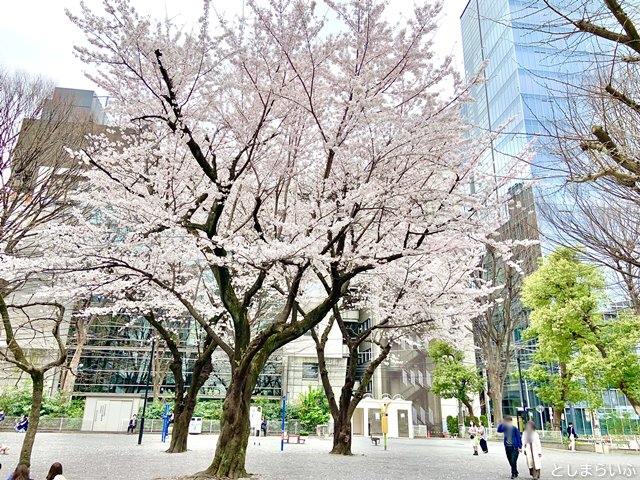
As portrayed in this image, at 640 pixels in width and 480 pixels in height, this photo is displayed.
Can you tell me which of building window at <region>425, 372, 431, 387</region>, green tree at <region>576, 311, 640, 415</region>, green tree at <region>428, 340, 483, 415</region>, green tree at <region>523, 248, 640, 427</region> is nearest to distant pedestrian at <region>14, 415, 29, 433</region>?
green tree at <region>428, 340, 483, 415</region>

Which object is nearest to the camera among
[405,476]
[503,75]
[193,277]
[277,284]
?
[405,476]

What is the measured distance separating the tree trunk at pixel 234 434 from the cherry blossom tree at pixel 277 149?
0.02 m

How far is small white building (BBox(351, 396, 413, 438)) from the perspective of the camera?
91.1 ft

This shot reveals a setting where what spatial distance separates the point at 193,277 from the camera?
560 inches

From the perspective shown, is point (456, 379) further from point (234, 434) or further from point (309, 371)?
point (234, 434)

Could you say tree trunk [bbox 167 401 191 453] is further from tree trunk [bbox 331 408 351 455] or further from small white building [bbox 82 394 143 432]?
small white building [bbox 82 394 143 432]

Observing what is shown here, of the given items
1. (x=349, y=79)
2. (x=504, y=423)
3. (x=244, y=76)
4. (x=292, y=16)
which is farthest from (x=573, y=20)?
(x=504, y=423)

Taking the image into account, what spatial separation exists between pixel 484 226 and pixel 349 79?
347 cm

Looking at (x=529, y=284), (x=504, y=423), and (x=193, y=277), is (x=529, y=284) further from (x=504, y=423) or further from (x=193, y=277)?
(x=193, y=277)

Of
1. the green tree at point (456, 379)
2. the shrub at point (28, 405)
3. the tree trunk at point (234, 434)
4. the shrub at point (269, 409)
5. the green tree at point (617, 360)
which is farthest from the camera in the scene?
the shrub at point (269, 409)

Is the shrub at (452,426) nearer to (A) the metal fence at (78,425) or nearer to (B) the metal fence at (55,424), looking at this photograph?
(A) the metal fence at (78,425)

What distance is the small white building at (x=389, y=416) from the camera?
91.1 feet

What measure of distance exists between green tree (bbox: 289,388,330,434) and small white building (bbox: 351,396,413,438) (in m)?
2.03

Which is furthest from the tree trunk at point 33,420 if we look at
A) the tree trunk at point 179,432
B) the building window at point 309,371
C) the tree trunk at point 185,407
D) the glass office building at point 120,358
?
the building window at point 309,371
